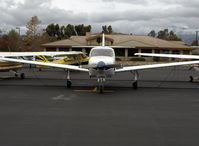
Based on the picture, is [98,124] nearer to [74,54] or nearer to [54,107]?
[54,107]

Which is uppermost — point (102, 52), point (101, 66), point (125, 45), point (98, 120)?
point (125, 45)

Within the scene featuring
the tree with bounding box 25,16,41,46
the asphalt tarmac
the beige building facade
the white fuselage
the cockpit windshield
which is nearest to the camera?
the asphalt tarmac

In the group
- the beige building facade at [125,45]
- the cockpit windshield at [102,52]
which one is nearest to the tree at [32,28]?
the beige building facade at [125,45]

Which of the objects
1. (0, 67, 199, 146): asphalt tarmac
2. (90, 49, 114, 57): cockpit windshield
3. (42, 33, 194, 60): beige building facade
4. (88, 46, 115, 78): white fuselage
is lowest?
(0, 67, 199, 146): asphalt tarmac

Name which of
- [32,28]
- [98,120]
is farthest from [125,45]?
[98,120]

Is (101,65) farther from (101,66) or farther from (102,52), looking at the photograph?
(102,52)

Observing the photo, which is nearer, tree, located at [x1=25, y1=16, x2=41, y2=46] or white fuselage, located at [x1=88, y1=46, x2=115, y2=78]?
white fuselage, located at [x1=88, y1=46, x2=115, y2=78]

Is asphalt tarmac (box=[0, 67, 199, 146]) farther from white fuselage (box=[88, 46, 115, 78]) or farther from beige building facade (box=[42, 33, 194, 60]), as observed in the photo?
beige building facade (box=[42, 33, 194, 60])

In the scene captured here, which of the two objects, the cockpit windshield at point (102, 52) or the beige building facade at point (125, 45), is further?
the beige building facade at point (125, 45)

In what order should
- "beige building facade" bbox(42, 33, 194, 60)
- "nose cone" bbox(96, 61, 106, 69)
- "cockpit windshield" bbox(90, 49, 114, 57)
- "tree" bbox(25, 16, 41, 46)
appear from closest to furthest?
"nose cone" bbox(96, 61, 106, 69) < "cockpit windshield" bbox(90, 49, 114, 57) < "beige building facade" bbox(42, 33, 194, 60) < "tree" bbox(25, 16, 41, 46)

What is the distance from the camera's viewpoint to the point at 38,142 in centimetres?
771

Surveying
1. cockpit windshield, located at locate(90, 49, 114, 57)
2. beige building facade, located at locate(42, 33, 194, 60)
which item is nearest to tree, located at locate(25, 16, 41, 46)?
beige building facade, located at locate(42, 33, 194, 60)

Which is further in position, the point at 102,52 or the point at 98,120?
the point at 102,52

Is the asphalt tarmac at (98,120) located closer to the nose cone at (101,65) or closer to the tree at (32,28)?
the nose cone at (101,65)
